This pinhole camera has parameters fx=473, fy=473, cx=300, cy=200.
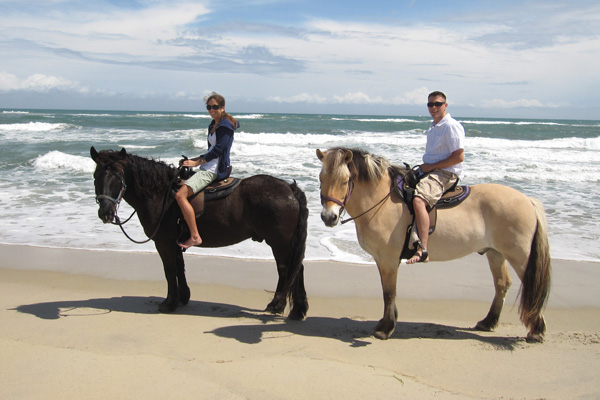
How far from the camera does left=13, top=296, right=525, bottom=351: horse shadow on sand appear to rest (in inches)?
162

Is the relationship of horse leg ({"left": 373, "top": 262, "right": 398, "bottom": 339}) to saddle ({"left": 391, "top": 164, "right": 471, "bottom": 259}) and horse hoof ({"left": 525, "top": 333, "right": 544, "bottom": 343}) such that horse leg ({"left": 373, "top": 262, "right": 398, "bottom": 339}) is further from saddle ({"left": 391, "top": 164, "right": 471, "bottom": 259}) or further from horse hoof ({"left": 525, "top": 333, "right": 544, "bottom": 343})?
horse hoof ({"left": 525, "top": 333, "right": 544, "bottom": 343})

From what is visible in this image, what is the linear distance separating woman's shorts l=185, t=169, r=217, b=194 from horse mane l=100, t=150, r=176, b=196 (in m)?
0.33

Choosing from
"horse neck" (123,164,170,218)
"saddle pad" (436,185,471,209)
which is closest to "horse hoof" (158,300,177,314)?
"horse neck" (123,164,170,218)

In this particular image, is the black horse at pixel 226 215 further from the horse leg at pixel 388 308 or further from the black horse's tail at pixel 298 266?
the horse leg at pixel 388 308

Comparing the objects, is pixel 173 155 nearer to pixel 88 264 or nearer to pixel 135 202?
pixel 88 264

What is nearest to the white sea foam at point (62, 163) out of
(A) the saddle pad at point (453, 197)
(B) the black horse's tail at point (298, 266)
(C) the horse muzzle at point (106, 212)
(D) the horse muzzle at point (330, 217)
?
(C) the horse muzzle at point (106, 212)

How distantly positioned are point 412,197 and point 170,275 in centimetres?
247

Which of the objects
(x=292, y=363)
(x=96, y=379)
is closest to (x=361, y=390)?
(x=292, y=363)

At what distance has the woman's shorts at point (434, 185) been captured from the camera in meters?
3.94

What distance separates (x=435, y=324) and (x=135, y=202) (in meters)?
3.15

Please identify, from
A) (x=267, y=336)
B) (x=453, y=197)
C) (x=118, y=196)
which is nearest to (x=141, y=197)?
(x=118, y=196)

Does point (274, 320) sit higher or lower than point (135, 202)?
lower

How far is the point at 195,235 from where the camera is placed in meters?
4.51

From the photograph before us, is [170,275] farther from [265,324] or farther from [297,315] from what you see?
[297,315]
